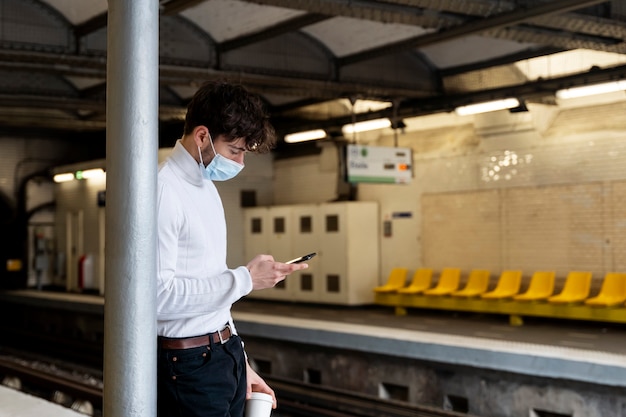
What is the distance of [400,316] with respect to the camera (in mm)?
14141

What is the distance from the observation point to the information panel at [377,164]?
41.4ft

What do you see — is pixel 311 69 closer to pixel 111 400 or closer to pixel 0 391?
pixel 0 391

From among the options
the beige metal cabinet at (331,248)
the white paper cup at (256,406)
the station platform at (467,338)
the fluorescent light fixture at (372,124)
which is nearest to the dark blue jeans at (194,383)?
the white paper cup at (256,406)

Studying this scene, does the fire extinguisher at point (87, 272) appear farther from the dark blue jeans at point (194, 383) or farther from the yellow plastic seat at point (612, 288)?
the dark blue jeans at point (194, 383)

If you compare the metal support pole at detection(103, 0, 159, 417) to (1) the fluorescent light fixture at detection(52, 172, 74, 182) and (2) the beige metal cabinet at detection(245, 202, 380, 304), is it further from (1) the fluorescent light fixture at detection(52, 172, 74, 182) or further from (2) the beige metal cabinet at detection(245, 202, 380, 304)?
(1) the fluorescent light fixture at detection(52, 172, 74, 182)

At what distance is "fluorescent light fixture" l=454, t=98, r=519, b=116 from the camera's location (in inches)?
476

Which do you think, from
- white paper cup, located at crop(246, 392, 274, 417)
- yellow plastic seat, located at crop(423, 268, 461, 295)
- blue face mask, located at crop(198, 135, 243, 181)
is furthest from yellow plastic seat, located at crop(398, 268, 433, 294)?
blue face mask, located at crop(198, 135, 243, 181)

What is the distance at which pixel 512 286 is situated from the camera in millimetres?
13125

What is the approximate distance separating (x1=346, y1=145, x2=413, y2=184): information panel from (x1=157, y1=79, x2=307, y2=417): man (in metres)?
9.66

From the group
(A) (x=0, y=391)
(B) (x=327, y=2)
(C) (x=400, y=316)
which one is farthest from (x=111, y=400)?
(C) (x=400, y=316)

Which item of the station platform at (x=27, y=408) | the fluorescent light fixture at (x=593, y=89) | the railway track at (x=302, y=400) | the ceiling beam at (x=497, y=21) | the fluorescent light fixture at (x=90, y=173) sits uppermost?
the ceiling beam at (x=497, y=21)

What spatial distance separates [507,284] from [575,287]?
1.33 metres

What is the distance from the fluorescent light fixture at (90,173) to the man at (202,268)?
55.7 ft

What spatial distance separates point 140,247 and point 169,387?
25.1 inches
